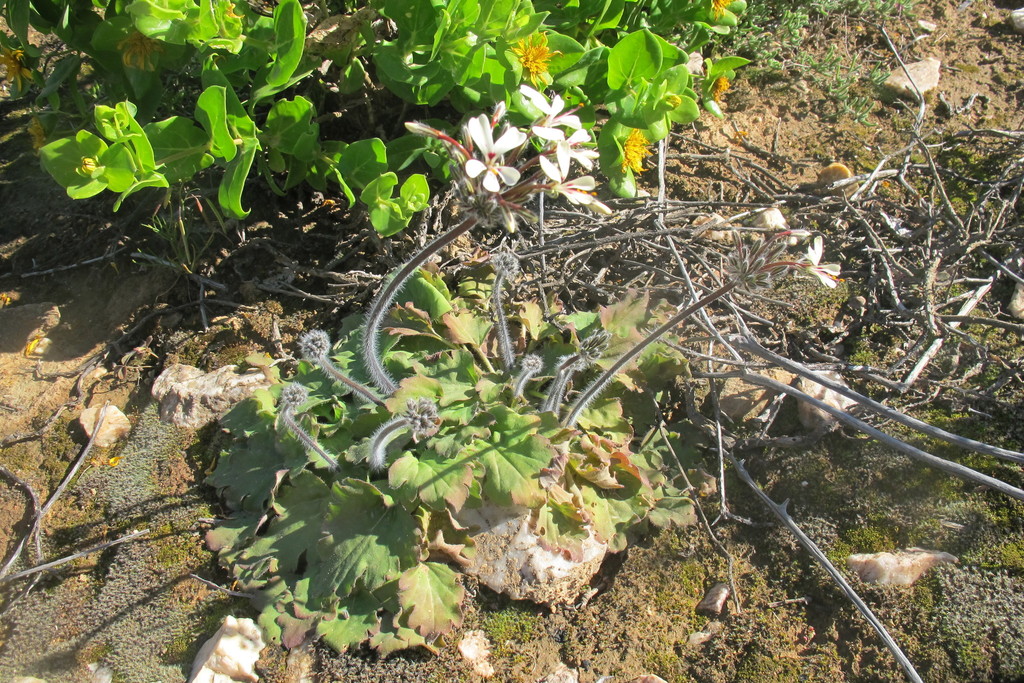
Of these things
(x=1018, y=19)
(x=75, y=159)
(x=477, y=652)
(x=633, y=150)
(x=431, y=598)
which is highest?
(x=1018, y=19)

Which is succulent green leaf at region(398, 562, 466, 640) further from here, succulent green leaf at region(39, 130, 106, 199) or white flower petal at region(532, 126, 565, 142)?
succulent green leaf at region(39, 130, 106, 199)

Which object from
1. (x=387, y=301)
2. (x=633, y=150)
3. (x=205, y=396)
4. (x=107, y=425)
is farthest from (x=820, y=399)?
(x=107, y=425)

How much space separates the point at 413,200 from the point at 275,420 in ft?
3.29

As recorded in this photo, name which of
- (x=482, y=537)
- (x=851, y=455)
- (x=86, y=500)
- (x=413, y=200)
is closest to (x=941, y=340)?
(x=851, y=455)

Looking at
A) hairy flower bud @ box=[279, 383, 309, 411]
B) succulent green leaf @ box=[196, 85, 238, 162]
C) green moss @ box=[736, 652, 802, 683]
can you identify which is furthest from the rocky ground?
succulent green leaf @ box=[196, 85, 238, 162]

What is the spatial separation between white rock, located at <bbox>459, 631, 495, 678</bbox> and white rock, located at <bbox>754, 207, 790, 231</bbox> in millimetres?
2443

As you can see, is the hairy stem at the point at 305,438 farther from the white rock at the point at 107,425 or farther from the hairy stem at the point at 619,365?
the white rock at the point at 107,425

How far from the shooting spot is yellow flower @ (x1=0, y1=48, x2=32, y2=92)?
295 centimetres

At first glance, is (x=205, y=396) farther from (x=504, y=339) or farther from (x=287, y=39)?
(x=287, y=39)

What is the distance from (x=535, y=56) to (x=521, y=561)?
193cm

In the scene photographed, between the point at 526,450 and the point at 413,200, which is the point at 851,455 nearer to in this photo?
the point at 526,450

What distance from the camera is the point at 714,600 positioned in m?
2.65

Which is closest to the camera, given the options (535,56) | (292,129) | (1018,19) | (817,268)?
(817,268)

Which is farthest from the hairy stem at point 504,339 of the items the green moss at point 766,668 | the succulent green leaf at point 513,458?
the green moss at point 766,668
